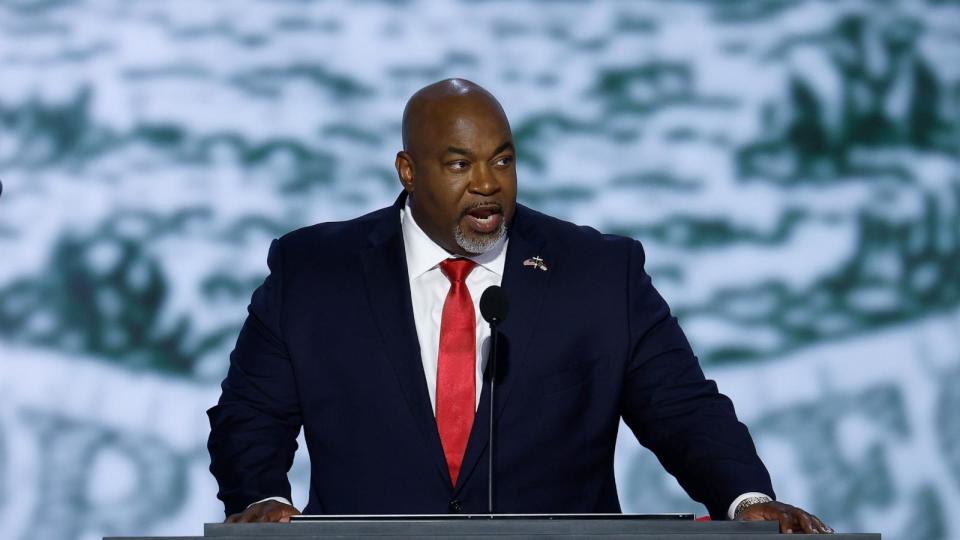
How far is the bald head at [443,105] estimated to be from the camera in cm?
283

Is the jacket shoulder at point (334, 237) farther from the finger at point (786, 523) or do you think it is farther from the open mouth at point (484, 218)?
the finger at point (786, 523)

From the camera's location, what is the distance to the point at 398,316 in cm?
280

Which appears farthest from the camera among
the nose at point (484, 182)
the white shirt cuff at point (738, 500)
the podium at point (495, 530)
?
the nose at point (484, 182)

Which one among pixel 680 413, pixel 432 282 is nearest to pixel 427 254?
pixel 432 282

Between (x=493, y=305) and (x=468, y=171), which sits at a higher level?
(x=468, y=171)

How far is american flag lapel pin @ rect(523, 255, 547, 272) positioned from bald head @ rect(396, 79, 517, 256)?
9 centimetres

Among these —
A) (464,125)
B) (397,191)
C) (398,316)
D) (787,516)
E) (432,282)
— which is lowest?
(787,516)

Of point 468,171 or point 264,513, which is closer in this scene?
point 264,513

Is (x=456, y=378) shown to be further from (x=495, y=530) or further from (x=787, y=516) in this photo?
(x=495, y=530)

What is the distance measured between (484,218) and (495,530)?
105 centimetres

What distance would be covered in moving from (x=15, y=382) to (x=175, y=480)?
0.59m

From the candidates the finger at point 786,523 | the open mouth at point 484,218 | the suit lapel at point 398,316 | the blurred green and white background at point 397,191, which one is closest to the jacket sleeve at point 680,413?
the finger at point 786,523

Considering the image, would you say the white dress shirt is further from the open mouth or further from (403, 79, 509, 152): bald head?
(403, 79, 509, 152): bald head

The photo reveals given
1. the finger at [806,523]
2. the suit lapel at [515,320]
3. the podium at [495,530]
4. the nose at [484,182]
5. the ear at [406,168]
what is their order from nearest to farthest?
the podium at [495,530]
the finger at [806,523]
the suit lapel at [515,320]
the nose at [484,182]
the ear at [406,168]
